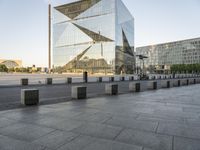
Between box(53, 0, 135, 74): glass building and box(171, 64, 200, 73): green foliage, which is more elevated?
box(53, 0, 135, 74): glass building

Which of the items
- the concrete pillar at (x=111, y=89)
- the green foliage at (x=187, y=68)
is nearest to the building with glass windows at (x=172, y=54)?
the green foliage at (x=187, y=68)

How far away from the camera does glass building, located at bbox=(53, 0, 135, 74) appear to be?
8388 centimetres

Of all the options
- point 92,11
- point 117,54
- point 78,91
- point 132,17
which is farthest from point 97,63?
point 78,91

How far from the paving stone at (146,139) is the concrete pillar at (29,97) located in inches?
230

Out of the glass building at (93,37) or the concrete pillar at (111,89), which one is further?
the glass building at (93,37)

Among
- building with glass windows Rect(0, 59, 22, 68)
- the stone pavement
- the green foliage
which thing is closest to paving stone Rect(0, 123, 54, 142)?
the stone pavement

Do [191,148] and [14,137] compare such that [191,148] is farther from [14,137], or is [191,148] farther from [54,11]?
[54,11]

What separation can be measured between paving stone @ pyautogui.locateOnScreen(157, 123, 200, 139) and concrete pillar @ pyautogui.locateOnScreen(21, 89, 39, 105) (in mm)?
6308

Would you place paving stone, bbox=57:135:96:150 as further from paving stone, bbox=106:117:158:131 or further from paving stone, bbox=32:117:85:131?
paving stone, bbox=106:117:158:131

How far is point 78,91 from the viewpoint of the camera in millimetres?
11602

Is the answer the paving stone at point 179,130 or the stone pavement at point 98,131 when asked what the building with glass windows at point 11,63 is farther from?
the paving stone at point 179,130

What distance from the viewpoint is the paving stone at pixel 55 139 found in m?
4.22

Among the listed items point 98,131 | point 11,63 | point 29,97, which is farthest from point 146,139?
point 11,63

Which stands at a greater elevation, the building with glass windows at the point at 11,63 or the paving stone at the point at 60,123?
the building with glass windows at the point at 11,63
